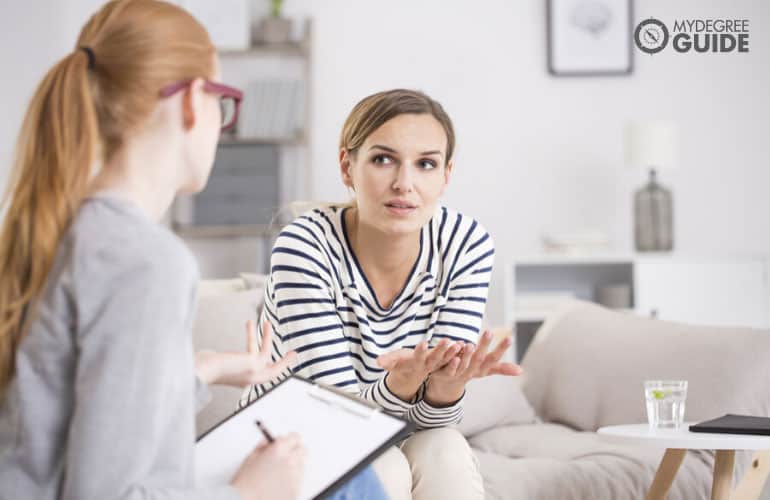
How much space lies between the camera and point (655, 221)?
13.4 feet

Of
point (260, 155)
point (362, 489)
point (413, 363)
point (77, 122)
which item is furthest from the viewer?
point (260, 155)

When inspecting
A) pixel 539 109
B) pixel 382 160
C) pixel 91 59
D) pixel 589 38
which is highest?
pixel 589 38

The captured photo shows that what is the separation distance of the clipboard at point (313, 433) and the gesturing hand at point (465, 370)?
0.32 meters

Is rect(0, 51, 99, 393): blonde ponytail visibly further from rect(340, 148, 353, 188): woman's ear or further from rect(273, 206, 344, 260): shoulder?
rect(340, 148, 353, 188): woman's ear

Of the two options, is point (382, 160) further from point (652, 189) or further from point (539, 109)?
point (539, 109)

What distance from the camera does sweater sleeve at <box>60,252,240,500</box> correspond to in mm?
853

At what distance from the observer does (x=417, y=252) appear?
181 cm

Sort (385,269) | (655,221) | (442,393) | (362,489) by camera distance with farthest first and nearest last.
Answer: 1. (655,221)
2. (385,269)
3. (442,393)
4. (362,489)

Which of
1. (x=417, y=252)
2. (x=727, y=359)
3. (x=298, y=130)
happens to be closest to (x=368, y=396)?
(x=417, y=252)

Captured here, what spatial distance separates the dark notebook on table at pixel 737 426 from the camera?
5.59 ft

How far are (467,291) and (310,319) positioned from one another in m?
0.30

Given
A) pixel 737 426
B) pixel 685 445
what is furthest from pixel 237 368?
pixel 737 426

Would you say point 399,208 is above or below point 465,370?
above

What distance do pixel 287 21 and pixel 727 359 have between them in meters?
2.74
